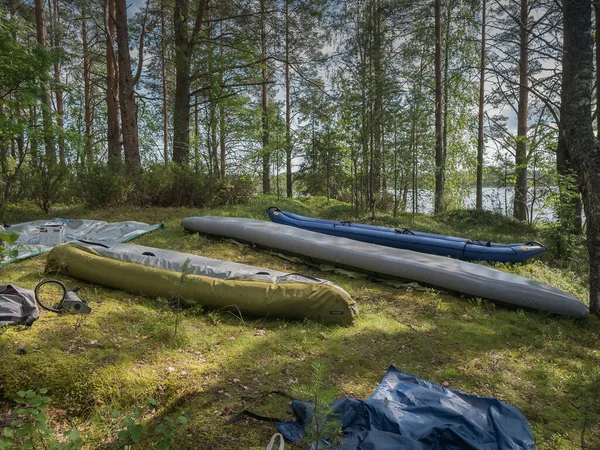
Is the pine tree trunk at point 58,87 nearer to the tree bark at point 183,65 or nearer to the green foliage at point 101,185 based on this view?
the green foliage at point 101,185

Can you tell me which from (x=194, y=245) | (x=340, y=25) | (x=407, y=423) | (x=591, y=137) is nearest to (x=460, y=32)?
(x=340, y=25)

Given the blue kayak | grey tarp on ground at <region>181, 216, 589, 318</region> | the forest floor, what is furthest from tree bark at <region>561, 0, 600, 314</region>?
the blue kayak

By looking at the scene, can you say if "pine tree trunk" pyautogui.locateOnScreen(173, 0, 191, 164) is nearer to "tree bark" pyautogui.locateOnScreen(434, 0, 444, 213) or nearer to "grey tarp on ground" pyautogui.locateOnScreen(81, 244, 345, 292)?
"grey tarp on ground" pyautogui.locateOnScreen(81, 244, 345, 292)

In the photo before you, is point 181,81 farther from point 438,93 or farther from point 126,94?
point 438,93

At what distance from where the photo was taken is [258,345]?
2.94 m

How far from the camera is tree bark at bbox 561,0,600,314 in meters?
3.54

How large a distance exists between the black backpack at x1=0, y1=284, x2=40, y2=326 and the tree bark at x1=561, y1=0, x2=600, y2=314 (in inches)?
199

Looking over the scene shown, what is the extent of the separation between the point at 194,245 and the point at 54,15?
41.4ft

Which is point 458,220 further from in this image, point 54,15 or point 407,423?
point 54,15

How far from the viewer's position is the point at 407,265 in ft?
14.9

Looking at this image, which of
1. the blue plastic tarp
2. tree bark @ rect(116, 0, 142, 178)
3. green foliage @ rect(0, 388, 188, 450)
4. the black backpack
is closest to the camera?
green foliage @ rect(0, 388, 188, 450)

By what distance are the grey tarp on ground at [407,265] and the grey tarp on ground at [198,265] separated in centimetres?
136

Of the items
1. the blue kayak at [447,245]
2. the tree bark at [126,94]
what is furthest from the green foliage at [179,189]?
the blue kayak at [447,245]

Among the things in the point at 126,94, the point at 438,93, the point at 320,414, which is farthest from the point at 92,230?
the point at 438,93
